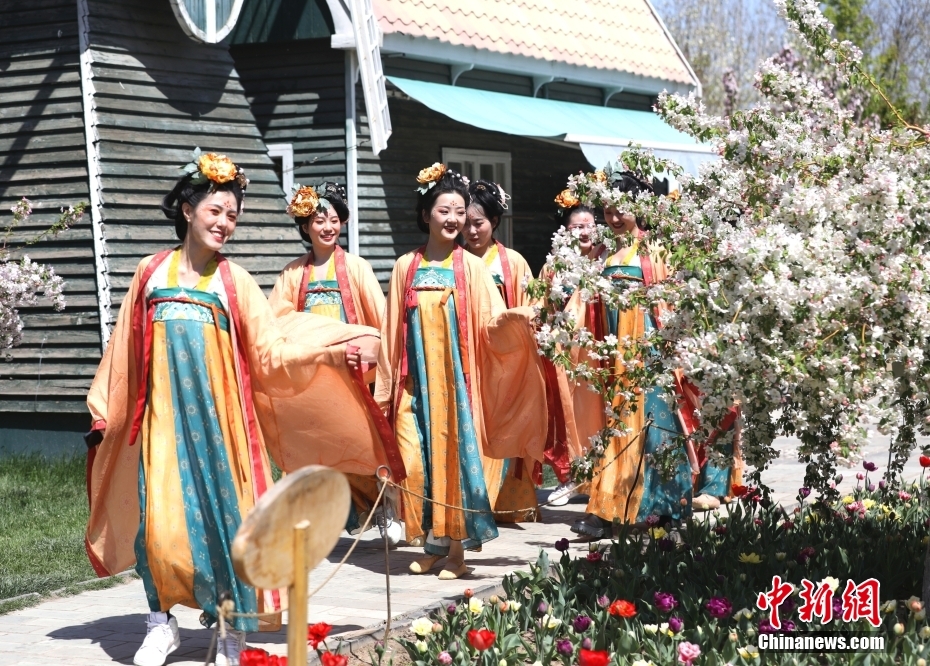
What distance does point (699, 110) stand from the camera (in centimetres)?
504

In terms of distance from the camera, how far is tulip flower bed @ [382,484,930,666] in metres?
4.54

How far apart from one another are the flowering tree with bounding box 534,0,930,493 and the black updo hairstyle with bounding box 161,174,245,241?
1344 mm

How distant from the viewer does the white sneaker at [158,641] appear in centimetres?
512

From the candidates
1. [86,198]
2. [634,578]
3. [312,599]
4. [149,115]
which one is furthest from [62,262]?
[634,578]

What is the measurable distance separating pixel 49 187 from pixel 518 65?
18.4 feet

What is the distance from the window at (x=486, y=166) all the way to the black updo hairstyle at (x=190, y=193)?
865 cm

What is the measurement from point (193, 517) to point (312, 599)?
1264 mm

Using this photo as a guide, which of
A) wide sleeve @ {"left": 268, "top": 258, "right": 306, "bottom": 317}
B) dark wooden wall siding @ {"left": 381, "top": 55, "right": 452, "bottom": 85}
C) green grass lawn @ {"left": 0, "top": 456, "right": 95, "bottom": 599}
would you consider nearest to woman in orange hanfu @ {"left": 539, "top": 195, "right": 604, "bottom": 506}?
wide sleeve @ {"left": 268, "top": 258, "right": 306, "bottom": 317}

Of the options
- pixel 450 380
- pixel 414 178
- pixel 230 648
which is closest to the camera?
pixel 230 648

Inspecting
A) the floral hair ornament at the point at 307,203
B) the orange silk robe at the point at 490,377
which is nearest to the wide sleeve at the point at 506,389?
the orange silk robe at the point at 490,377

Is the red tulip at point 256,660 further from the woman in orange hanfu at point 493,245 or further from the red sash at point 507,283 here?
the red sash at point 507,283

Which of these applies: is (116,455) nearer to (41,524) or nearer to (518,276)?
(41,524)

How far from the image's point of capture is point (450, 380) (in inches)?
272

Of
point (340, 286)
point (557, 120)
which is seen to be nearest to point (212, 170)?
point (340, 286)
